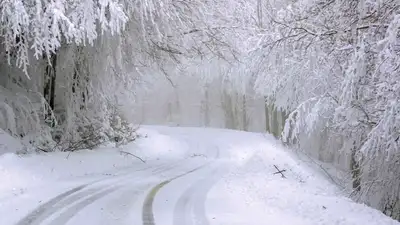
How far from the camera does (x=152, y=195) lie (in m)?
9.82

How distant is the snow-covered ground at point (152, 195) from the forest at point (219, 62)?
4.02 feet

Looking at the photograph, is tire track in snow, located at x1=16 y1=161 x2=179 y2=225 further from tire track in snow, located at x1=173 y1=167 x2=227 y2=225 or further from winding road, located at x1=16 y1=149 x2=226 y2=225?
tire track in snow, located at x1=173 y1=167 x2=227 y2=225

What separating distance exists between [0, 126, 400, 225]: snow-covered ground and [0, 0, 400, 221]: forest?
48.2 inches

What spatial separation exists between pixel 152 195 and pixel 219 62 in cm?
880

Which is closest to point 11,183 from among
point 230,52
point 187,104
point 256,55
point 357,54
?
point 256,55

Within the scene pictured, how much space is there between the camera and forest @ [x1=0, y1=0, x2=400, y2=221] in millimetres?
8352

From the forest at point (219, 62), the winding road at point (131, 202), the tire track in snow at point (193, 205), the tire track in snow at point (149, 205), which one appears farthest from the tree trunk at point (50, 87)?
the tire track in snow at point (193, 205)

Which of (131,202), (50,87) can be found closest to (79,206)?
(131,202)

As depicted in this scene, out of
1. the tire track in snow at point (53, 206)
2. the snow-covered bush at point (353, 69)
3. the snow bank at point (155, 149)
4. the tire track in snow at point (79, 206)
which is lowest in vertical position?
the snow bank at point (155, 149)

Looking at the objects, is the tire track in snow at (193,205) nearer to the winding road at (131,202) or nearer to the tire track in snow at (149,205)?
the winding road at (131,202)

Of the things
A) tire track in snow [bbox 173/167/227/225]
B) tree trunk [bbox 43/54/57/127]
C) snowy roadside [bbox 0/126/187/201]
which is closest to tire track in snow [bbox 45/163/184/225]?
tire track in snow [bbox 173/167/227/225]

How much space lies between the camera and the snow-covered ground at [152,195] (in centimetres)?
777

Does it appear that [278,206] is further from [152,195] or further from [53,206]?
[53,206]

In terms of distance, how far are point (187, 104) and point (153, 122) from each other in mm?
5441
